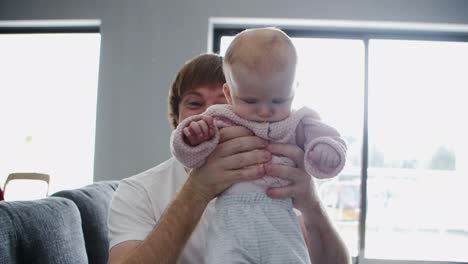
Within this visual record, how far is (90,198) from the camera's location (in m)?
1.88

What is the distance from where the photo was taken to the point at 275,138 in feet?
2.96

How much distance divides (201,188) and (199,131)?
0.15 meters

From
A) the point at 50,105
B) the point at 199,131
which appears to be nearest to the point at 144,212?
the point at 199,131

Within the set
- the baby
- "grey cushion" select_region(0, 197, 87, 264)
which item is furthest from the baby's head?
"grey cushion" select_region(0, 197, 87, 264)

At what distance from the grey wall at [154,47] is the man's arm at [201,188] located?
8.82ft

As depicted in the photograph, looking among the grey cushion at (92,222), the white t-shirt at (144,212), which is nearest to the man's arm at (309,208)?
the white t-shirt at (144,212)

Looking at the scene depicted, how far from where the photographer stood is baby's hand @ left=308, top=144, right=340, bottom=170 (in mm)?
822

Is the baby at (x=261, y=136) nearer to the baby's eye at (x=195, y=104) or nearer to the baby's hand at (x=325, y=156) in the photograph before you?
the baby's hand at (x=325, y=156)

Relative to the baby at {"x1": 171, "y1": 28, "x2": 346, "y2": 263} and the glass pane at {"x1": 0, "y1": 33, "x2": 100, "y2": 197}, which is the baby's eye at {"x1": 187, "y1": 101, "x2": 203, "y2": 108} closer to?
the baby at {"x1": 171, "y1": 28, "x2": 346, "y2": 263}

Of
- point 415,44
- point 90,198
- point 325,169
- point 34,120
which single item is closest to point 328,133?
point 325,169

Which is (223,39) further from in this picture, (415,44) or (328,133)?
(328,133)

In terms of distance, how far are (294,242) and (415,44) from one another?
3.66 metres

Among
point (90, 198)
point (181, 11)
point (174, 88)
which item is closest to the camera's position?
point (174, 88)

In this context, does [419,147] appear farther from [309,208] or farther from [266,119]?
[266,119]
